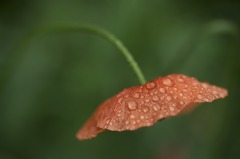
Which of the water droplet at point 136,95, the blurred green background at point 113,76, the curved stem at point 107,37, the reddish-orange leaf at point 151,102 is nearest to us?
the reddish-orange leaf at point 151,102

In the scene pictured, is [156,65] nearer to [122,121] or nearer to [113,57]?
[113,57]

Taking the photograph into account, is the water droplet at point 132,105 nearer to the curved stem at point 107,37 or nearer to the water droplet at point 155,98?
the water droplet at point 155,98

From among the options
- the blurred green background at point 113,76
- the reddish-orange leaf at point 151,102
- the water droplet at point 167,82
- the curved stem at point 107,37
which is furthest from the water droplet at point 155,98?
the blurred green background at point 113,76

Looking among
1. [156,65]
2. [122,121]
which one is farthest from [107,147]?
[122,121]

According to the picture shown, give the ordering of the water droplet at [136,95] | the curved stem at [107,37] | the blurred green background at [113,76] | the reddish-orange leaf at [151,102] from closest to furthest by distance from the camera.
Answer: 1. the reddish-orange leaf at [151,102]
2. the water droplet at [136,95]
3. the curved stem at [107,37]
4. the blurred green background at [113,76]

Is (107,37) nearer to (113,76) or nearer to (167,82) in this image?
(167,82)

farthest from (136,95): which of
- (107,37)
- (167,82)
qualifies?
(107,37)
